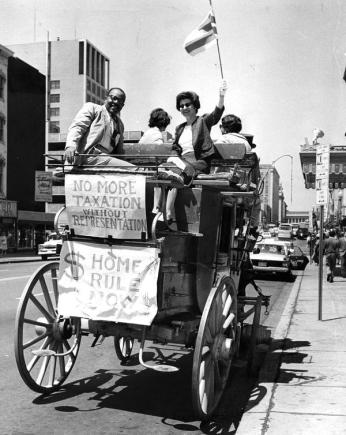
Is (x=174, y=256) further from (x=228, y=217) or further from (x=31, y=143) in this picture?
(x=31, y=143)

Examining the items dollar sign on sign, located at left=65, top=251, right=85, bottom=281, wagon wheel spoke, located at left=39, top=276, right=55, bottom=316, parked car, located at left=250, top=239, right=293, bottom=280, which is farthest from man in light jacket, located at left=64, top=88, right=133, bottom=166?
parked car, located at left=250, top=239, right=293, bottom=280

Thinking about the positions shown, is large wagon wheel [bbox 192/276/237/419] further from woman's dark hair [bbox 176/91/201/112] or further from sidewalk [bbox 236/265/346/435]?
woman's dark hair [bbox 176/91/201/112]

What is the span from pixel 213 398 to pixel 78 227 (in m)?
1.71

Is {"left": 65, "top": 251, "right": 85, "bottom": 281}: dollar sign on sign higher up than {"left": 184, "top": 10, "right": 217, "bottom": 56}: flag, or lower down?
lower down

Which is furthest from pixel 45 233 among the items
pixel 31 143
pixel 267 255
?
pixel 267 255

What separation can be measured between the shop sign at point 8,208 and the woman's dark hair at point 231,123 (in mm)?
36600

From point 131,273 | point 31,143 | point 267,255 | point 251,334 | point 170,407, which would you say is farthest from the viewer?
point 31,143

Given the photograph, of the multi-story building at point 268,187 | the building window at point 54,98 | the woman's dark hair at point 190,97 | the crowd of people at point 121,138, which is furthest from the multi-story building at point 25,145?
the building window at point 54,98

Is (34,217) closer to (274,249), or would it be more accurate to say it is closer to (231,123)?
(274,249)

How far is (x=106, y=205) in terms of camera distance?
441 cm

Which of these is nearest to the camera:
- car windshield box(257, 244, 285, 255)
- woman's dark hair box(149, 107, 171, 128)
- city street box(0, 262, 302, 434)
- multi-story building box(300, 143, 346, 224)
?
city street box(0, 262, 302, 434)

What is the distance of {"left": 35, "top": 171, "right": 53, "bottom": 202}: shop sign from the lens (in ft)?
149

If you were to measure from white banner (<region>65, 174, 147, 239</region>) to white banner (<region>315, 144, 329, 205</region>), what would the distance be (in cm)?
589

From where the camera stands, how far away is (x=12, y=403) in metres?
5.02
